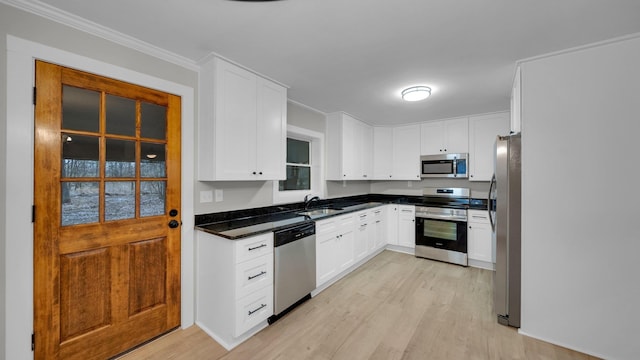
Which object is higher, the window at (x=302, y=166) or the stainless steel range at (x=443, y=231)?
the window at (x=302, y=166)

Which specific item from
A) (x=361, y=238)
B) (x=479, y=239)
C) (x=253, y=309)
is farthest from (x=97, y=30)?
(x=479, y=239)

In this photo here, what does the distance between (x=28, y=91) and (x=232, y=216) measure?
1667mm

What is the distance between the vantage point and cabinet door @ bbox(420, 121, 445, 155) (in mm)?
4328

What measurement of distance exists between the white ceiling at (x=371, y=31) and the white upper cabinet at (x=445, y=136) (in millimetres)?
1510

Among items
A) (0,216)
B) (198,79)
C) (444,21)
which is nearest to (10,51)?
(0,216)

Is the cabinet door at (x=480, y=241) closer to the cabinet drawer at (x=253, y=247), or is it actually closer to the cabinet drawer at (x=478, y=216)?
the cabinet drawer at (x=478, y=216)

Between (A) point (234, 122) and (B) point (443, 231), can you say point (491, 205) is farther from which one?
(A) point (234, 122)

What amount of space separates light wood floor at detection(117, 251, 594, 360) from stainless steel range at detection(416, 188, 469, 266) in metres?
0.76

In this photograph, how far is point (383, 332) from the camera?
221 cm

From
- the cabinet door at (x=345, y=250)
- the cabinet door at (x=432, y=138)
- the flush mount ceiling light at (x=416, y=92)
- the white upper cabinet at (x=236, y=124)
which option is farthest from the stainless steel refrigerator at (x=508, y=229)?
the white upper cabinet at (x=236, y=124)

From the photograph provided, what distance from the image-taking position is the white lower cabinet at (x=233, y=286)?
6.50 feet

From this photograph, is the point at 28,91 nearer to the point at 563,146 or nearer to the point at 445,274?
the point at 563,146

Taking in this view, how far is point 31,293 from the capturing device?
5.02 ft

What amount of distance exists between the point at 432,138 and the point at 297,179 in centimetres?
256
